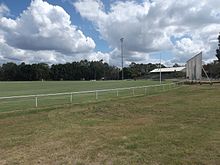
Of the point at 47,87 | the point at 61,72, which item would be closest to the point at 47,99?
the point at 47,87

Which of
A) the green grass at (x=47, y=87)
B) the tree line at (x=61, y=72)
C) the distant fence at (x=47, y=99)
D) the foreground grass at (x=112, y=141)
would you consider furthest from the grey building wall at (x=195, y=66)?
the tree line at (x=61, y=72)

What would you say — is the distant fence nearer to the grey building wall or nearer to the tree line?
the grey building wall

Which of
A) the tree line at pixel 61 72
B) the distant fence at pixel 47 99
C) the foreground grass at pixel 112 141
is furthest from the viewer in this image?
the tree line at pixel 61 72

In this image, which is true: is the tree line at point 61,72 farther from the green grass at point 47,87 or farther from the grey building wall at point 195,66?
the green grass at point 47,87

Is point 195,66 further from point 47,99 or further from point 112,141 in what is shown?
point 112,141

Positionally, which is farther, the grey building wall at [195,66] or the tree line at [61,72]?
the tree line at [61,72]

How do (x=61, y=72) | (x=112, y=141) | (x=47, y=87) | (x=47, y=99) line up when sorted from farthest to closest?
(x=61, y=72), (x=47, y=87), (x=47, y=99), (x=112, y=141)

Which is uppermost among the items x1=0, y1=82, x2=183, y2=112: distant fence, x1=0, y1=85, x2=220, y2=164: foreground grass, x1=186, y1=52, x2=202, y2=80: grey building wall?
x1=186, y1=52, x2=202, y2=80: grey building wall

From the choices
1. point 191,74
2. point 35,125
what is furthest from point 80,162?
point 191,74

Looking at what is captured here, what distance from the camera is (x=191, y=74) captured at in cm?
5762

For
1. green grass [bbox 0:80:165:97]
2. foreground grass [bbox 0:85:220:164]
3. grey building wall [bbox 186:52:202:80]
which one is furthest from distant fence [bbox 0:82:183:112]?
grey building wall [bbox 186:52:202:80]

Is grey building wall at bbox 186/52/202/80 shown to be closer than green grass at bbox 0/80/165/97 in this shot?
No

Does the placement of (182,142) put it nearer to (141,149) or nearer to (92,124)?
(141,149)

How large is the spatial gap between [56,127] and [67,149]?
11.2 feet
